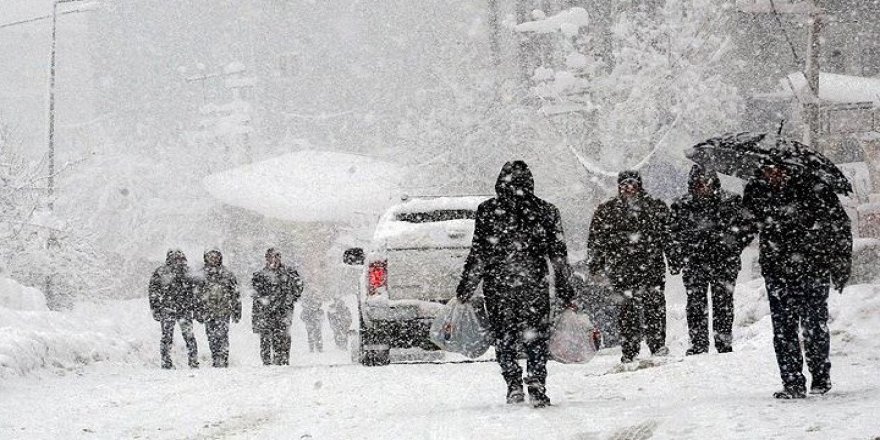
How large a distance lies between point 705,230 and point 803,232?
329cm

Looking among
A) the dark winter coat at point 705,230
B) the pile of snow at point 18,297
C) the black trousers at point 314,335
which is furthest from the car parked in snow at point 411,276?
the black trousers at point 314,335

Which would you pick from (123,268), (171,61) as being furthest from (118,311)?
(171,61)

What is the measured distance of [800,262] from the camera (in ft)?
24.0

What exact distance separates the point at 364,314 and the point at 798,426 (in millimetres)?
6110

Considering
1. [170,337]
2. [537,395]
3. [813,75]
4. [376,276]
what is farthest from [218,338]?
[813,75]

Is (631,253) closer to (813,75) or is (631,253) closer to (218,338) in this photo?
(218,338)

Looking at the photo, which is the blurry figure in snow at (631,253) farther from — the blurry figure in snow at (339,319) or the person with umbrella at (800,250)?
the blurry figure in snow at (339,319)

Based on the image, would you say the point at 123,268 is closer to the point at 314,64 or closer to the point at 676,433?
the point at 314,64

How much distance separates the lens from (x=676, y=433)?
628 centimetres

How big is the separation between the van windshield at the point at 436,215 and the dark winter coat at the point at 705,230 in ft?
7.29

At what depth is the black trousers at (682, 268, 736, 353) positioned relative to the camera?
10609 mm

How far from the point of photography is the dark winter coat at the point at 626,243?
10797 mm

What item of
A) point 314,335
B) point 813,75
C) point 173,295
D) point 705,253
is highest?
point 813,75

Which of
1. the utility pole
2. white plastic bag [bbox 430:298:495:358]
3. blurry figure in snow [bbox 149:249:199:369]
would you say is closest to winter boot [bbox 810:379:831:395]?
white plastic bag [bbox 430:298:495:358]
